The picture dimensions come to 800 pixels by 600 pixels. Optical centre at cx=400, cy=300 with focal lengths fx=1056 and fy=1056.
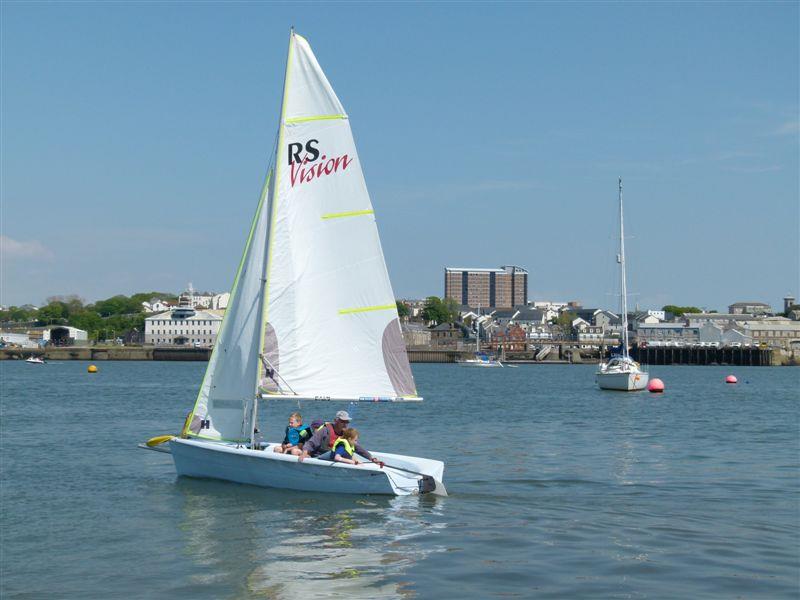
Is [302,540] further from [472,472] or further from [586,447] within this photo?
[586,447]

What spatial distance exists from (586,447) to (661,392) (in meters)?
38.6

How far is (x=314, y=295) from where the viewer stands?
72.7 ft

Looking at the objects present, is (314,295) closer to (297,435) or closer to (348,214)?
(348,214)

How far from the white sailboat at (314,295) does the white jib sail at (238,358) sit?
62 millimetres

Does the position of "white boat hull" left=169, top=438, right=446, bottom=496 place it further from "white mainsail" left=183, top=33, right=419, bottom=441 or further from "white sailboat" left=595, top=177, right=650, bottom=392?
"white sailboat" left=595, top=177, right=650, bottom=392

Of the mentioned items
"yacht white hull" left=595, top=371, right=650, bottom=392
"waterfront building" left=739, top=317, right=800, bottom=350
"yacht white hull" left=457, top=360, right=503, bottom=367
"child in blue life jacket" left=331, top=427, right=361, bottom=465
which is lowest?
"child in blue life jacket" left=331, top=427, right=361, bottom=465

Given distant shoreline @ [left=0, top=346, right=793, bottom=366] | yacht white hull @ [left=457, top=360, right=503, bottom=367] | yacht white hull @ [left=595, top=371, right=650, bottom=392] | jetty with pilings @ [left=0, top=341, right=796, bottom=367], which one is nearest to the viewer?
yacht white hull @ [left=595, top=371, right=650, bottom=392]

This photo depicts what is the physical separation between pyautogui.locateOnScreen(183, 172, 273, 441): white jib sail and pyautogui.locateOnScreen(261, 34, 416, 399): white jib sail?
1.83 feet

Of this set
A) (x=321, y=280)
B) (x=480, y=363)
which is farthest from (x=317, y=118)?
(x=480, y=363)

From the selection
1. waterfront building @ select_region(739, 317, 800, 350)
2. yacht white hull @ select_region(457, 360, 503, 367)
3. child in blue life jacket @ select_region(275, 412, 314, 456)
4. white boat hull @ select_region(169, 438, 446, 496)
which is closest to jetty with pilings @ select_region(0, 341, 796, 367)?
yacht white hull @ select_region(457, 360, 503, 367)

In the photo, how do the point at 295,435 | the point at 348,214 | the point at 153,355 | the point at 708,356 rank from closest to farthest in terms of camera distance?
the point at 295,435, the point at 348,214, the point at 708,356, the point at 153,355

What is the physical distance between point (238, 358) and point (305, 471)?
313cm

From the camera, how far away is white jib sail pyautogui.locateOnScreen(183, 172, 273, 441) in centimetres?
2250

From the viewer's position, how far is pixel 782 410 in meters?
53.7
